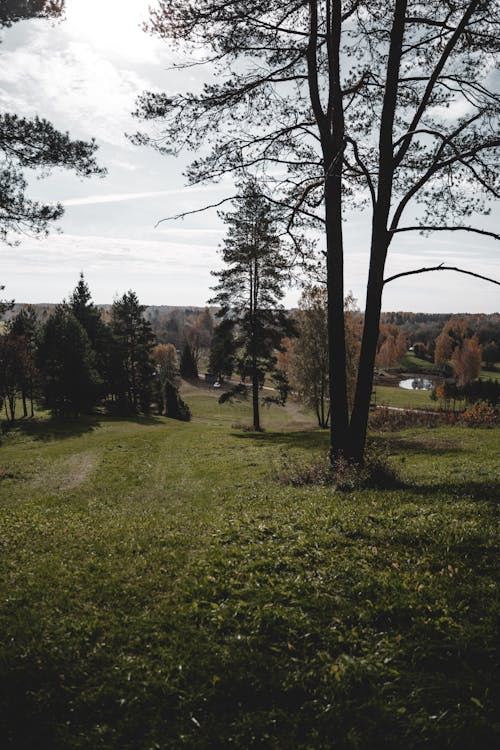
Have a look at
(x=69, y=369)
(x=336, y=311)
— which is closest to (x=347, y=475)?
(x=336, y=311)

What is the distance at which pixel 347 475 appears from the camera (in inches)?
391

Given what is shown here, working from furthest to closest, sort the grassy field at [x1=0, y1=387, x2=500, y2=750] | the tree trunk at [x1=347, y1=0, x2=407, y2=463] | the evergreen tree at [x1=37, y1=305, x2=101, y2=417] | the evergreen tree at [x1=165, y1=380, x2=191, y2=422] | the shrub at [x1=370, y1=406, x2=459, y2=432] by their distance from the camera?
the evergreen tree at [x1=165, y1=380, x2=191, y2=422], the evergreen tree at [x1=37, y1=305, x2=101, y2=417], the shrub at [x1=370, y1=406, x2=459, y2=432], the tree trunk at [x1=347, y1=0, x2=407, y2=463], the grassy field at [x1=0, y1=387, x2=500, y2=750]

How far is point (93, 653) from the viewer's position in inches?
168

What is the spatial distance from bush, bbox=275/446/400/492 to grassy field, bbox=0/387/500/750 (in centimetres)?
62

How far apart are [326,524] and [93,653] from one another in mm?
3928

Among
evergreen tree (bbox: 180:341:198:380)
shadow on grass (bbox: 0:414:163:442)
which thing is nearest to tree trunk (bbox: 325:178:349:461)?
shadow on grass (bbox: 0:414:163:442)

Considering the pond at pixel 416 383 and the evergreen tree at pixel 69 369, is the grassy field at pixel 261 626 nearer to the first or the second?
the evergreen tree at pixel 69 369

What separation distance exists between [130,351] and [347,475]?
Answer: 3854 cm

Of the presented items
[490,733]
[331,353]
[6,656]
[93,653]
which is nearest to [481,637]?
[490,733]

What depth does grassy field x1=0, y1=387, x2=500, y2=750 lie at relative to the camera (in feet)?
11.3

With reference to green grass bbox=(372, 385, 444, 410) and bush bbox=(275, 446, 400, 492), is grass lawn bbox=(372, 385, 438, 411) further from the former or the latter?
bush bbox=(275, 446, 400, 492)

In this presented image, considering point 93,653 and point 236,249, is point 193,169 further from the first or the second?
point 236,249

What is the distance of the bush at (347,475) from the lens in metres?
9.67

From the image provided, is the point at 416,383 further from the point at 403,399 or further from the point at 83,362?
the point at 83,362
